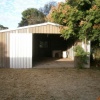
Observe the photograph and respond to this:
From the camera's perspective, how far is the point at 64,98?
740 centimetres

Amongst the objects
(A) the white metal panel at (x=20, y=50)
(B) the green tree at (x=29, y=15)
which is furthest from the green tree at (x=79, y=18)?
(B) the green tree at (x=29, y=15)

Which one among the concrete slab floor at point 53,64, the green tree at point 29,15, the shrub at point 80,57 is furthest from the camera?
the green tree at point 29,15

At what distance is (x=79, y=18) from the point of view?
14070mm

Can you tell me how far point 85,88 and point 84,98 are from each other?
63.0 inches

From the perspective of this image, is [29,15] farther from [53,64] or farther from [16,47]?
[16,47]

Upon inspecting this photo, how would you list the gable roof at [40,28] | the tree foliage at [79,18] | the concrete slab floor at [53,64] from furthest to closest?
the concrete slab floor at [53,64] → the gable roof at [40,28] → the tree foliage at [79,18]

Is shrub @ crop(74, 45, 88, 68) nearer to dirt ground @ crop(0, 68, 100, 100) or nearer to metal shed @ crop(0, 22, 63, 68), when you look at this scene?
metal shed @ crop(0, 22, 63, 68)

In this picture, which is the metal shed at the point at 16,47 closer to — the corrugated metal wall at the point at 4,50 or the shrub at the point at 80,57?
the corrugated metal wall at the point at 4,50

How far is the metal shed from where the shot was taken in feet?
49.6

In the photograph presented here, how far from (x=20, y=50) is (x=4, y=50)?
1.16m

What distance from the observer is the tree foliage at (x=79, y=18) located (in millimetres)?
13773

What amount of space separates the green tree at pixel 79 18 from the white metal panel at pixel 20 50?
2589 mm

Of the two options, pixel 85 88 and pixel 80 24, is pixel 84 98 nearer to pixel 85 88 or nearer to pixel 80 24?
pixel 85 88

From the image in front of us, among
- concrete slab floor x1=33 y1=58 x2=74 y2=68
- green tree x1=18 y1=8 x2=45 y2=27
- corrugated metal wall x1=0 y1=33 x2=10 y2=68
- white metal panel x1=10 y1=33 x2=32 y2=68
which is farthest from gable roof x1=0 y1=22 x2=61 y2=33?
green tree x1=18 y1=8 x2=45 y2=27
